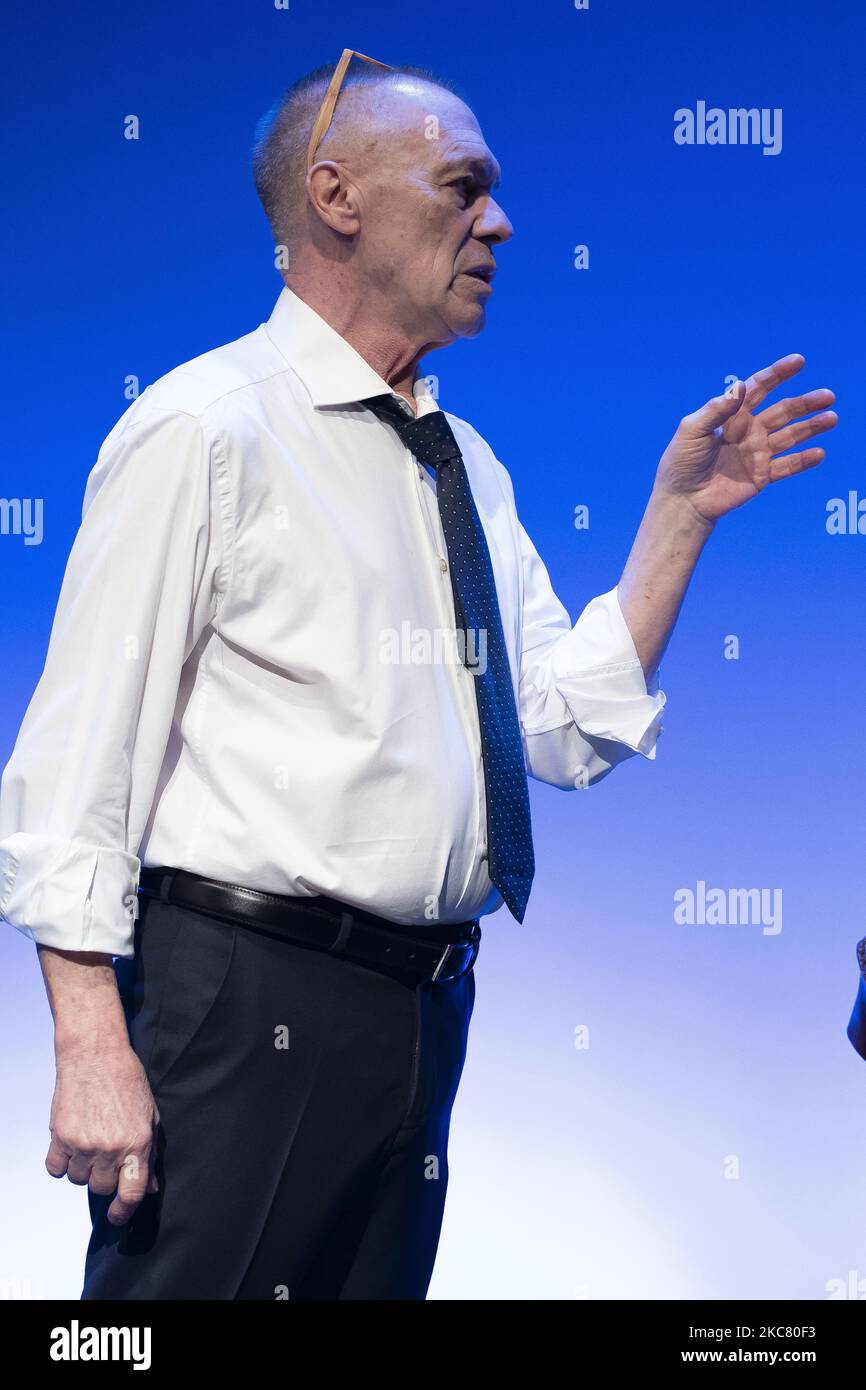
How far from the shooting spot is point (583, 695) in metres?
1.53

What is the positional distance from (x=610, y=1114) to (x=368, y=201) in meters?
1.64

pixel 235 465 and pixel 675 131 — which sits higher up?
pixel 675 131

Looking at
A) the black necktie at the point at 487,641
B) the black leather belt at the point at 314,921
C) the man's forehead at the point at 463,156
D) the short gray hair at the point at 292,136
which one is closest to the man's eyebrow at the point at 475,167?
the man's forehead at the point at 463,156

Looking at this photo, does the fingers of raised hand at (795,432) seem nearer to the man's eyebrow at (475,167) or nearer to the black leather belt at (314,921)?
the man's eyebrow at (475,167)

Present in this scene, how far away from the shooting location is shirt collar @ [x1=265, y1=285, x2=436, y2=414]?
1373mm

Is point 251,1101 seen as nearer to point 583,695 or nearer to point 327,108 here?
point 583,695

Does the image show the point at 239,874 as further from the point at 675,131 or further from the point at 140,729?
the point at 675,131

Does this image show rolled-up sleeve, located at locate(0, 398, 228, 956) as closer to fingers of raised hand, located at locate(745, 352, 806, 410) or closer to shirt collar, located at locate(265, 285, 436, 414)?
shirt collar, located at locate(265, 285, 436, 414)

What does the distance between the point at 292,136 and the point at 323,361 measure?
11.2 inches

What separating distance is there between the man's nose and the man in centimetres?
2

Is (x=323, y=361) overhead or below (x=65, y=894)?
overhead

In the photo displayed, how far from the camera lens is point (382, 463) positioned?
139cm

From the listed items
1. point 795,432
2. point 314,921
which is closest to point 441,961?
point 314,921
